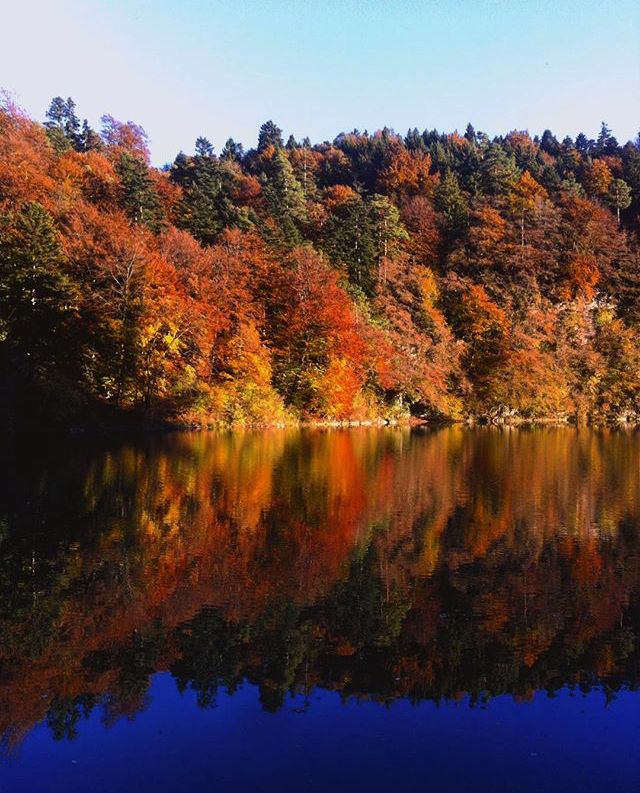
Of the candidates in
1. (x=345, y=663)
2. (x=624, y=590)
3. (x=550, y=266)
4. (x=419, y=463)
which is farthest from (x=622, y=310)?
(x=345, y=663)

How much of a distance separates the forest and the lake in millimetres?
19565

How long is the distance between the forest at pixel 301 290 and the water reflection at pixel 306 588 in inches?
685

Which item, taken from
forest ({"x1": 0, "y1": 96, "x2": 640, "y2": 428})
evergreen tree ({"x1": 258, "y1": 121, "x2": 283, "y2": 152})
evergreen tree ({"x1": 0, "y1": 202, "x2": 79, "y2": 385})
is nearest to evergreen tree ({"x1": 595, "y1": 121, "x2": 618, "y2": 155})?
forest ({"x1": 0, "y1": 96, "x2": 640, "y2": 428})

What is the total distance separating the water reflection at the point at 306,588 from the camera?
23.7 feet

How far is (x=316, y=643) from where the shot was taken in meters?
7.96

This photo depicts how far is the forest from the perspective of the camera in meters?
37.2

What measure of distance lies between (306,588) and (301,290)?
39299mm

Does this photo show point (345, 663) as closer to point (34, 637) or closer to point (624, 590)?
point (34, 637)

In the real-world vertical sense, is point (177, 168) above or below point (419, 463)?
above

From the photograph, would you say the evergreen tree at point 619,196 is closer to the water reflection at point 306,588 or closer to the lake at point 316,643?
the water reflection at point 306,588

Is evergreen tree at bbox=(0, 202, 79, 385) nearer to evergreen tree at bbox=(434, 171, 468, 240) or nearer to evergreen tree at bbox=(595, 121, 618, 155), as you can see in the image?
evergreen tree at bbox=(434, 171, 468, 240)

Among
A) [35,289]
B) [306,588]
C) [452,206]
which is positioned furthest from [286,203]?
[306,588]

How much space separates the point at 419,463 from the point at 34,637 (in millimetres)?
18095

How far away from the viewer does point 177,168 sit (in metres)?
76.6
